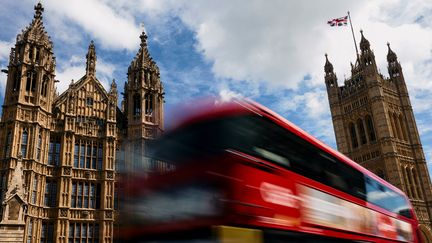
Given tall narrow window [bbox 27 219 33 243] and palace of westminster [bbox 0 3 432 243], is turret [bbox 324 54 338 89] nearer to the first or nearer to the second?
palace of westminster [bbox 0 3 432 243]

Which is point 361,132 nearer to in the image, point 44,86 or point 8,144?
point 44,86

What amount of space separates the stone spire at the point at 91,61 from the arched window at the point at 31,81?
3.98 meters

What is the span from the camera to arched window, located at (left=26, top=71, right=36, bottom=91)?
2638 cm

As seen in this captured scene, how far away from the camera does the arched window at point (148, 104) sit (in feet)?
98.4

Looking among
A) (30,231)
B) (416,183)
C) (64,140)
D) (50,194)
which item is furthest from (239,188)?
(416,183)

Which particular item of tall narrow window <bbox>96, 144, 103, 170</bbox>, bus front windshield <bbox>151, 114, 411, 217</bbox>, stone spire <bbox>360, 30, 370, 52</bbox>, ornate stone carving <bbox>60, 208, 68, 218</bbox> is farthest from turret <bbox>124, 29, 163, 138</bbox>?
stone spire <bbox>360, 30, 370, 52</bbox>

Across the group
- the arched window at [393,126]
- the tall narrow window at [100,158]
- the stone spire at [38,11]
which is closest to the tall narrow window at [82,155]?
the tall narrow window at [100,158]

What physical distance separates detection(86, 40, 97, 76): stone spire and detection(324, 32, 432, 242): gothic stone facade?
47.0m

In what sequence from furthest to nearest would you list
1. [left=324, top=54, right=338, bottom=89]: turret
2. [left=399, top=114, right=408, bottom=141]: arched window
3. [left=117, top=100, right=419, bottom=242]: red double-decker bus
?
[left=324, top=54, right=338, bottom=89]: turret
[left=399, top=114, right=408, bottom=141]: arched window
[left=117, top=100, right=419, bottom=242]: red double-decker bus

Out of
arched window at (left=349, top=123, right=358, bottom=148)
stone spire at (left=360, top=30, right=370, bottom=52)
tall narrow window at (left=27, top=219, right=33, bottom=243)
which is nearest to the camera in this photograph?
tall narrow window at (left=27, top=219, right=33, bottom=243)

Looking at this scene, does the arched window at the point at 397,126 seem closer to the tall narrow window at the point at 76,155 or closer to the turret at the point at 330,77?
the turret at the point at 330,77

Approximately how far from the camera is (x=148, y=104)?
30.3 meters

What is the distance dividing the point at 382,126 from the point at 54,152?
51.6m

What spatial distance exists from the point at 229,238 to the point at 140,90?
79.1 ft
